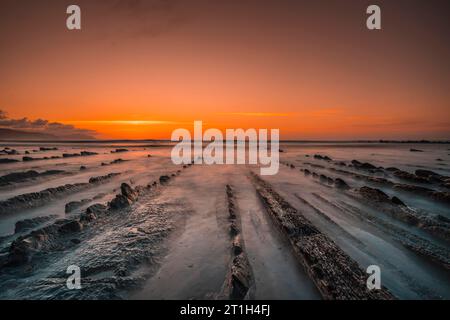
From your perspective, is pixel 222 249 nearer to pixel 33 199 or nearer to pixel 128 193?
pixel 128 193

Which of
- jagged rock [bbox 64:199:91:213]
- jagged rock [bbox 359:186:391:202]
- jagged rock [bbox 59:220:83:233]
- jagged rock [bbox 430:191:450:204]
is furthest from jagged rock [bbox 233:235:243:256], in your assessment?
jagged rock [bbox 430:191:450:204]

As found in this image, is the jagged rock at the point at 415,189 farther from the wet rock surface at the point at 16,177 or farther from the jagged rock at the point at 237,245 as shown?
the wet rock surface at the point at 16,177

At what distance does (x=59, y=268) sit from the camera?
4.10 m

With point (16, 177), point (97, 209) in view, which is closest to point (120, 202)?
point (97, 209)

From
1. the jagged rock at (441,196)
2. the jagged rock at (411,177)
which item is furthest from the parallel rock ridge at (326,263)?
the jagged rock at (411,177)

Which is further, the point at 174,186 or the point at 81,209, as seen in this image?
the point at 174,186

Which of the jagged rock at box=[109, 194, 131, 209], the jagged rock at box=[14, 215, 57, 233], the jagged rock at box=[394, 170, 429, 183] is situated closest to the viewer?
the jagged rock at box=[14, 215, 57, 233]

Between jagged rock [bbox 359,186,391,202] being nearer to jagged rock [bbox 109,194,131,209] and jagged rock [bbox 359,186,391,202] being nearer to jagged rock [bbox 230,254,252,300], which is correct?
jagged rock [bbox 230,254,252,300]

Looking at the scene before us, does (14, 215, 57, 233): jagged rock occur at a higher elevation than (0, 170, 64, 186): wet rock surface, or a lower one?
lower

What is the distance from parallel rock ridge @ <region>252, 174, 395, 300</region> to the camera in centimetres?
335
